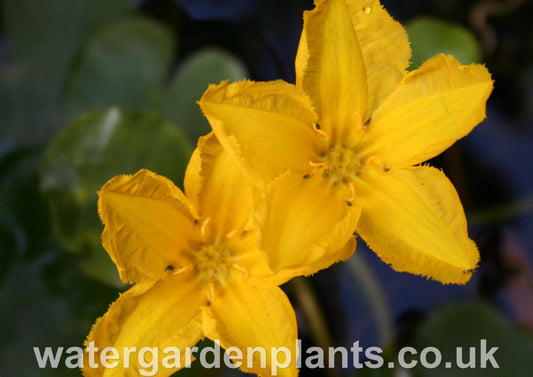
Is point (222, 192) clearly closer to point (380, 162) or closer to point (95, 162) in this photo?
point (380, 162)

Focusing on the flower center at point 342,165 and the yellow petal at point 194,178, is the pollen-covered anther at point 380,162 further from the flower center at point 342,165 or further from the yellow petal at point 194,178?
the yellow petal at point 194,178

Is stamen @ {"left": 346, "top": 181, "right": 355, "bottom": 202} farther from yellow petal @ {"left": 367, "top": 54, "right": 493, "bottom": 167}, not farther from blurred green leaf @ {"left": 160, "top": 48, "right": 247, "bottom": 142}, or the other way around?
blurred green leaf @ {"left": 160, "top": 48, "right": 247, "bottom": 142}

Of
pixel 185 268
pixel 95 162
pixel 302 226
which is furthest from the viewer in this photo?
pixel 95 162

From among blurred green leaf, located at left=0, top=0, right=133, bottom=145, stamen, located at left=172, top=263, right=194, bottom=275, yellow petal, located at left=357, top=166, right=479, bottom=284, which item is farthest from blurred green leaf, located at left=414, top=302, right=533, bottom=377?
blurred green leaf, located at left=0, top=0, right=133, bottom=145

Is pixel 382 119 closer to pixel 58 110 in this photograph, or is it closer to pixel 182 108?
pixel 182 108

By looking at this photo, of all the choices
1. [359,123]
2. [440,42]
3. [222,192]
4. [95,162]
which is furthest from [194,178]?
[440,42]

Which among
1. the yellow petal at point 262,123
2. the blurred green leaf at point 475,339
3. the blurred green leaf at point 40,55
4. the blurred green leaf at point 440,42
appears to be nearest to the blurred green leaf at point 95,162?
the blurred green leaf at point 40,55

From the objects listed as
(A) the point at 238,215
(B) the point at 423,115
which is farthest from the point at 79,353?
(B) the point at 423,115
